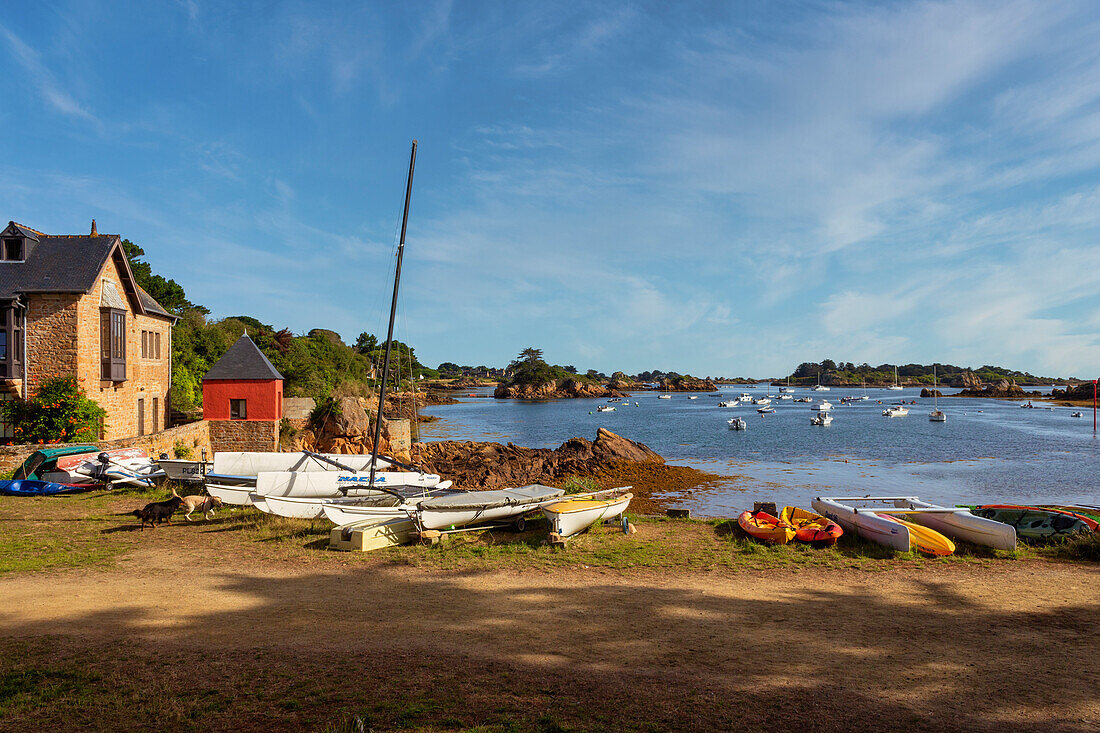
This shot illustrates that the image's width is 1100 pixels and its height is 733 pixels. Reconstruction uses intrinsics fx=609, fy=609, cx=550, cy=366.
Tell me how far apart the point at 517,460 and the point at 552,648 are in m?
28.4

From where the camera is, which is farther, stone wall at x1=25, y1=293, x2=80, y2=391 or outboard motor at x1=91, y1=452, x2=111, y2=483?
stone wall at x1=25, y1=293, x2=80, y2=391

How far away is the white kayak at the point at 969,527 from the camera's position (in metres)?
14.0

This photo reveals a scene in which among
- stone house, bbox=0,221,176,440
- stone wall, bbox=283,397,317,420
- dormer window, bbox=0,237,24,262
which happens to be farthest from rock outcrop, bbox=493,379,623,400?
dormer window, bbox=0,237,24,262

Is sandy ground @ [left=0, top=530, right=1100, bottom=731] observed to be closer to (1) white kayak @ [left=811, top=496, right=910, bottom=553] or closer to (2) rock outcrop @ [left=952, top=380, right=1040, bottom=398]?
(1) white kayak @ [left=811, top=496, right=910, bottom=553]

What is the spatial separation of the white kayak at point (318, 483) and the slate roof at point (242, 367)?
14.0 m

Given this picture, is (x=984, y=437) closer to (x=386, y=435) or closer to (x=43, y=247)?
(x=386, y=435)

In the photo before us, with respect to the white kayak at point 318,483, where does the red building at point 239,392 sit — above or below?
above

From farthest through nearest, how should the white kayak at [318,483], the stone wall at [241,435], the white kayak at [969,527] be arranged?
the stone wall at [241,435] < the white kayak at [318,483] < the white kayak at [969,527]

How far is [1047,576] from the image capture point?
12.0m

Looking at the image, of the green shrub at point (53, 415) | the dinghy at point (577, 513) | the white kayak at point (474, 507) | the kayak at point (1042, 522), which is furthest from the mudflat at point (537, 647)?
the green shrub at point (53, 415)

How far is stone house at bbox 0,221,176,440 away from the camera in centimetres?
2355

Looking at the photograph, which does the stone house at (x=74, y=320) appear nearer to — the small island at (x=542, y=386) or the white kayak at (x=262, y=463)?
the white kayak at (x=262, y=463)

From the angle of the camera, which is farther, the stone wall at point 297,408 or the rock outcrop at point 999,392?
the rock outcrop at point 999,392

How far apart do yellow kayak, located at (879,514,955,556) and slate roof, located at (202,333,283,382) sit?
28.2 meters
